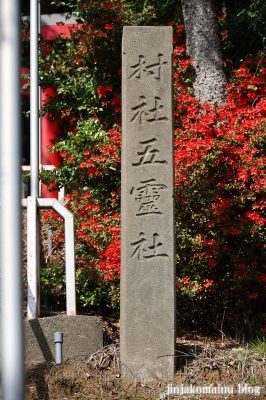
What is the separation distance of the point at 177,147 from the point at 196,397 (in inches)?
115

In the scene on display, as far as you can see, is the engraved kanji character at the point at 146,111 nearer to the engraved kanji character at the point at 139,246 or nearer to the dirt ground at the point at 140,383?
the engraved kanji character at the point at 139,246

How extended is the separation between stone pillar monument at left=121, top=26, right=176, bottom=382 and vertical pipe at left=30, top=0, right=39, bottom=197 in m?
1.69

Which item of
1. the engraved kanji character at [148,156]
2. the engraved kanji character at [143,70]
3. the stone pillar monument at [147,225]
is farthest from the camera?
the engraved kanji character at [143,70]

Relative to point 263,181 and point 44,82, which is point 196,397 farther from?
point 44,82

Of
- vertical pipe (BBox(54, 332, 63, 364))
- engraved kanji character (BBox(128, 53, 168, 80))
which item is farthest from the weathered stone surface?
engraved kanji character (BBox(128, 53, 168, 80))

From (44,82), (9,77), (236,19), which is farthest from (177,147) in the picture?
(9,77)

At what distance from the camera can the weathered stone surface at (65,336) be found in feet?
20.4

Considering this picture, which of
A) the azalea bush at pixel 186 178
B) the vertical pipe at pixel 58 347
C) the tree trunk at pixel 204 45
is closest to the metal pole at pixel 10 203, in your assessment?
the vertical pipe at pixel 58 347

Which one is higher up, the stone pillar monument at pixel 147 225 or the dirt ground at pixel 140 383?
the stone pillar monument at pixel 147 225

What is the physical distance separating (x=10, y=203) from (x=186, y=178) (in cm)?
440

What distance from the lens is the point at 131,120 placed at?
18.9ft

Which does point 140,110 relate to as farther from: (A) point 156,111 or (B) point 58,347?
(B) point 58,347

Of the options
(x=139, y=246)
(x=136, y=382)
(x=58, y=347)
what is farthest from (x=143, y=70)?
(x=136, y=382)

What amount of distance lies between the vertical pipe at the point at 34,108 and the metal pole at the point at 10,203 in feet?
13.3
